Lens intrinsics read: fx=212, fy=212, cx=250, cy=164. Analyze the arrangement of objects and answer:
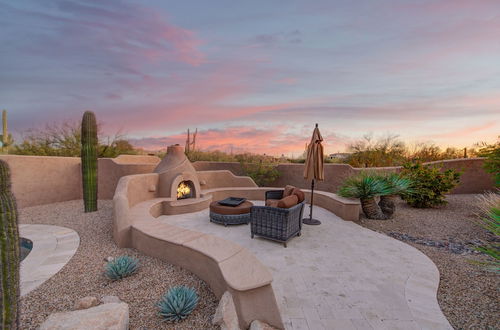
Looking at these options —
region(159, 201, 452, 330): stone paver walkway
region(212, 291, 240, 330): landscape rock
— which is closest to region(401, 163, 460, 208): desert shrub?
region(159, 201, 452, 330): stone paver walkway

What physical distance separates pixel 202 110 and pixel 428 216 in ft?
34.2

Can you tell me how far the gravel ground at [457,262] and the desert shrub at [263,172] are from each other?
5731mm

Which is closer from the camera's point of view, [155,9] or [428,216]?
[155,9]

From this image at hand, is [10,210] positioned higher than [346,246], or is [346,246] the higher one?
[10,210]

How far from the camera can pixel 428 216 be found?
299 inches

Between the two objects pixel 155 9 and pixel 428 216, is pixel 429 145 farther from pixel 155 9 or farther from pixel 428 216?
pixel 155 9

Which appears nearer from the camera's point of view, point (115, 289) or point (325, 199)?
point (115, 289)

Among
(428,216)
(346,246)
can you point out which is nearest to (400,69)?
(428,216)

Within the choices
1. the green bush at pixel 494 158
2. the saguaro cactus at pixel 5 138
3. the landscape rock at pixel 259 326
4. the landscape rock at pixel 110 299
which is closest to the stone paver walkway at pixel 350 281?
the landscape rock at pixel 259 326

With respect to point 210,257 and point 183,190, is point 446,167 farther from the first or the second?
point 210,257

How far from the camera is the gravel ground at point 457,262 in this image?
117 inches

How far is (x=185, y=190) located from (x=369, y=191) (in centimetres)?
693

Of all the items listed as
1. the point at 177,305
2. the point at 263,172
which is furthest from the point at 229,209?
the point at 263,172

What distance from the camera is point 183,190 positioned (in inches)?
344
